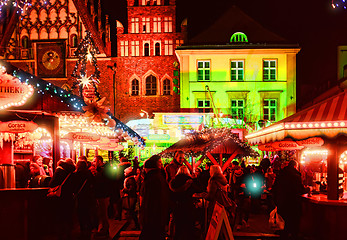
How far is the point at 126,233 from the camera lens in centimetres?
990

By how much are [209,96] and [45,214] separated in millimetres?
22055

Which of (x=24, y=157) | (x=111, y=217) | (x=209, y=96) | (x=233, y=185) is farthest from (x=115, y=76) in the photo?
(x=233, y=185)

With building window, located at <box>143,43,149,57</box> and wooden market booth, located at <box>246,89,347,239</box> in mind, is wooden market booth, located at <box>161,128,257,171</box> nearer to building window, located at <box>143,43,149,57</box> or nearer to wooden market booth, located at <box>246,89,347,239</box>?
wooden market booth, located at <box>246,89,347,239</box>

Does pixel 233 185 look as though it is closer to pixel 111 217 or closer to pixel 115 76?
pixel 111 217

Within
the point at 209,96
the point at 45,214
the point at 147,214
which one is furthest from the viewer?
the point at 209,96

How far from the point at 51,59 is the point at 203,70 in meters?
11.4

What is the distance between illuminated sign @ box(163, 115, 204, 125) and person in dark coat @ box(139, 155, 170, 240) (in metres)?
19.6

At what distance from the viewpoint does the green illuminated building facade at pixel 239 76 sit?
96.7 ft

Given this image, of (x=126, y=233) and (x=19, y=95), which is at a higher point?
(x=19, y=95)

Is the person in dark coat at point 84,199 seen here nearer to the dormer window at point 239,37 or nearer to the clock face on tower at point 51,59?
the clock face on tower at point 51,59

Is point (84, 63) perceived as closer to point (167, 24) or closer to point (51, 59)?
point (167, 24)

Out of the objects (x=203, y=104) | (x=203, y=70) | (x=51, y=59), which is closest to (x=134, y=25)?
(x=203, y=70)

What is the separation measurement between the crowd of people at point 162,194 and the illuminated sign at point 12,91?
172cm

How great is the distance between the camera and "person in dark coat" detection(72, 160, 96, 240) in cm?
888
